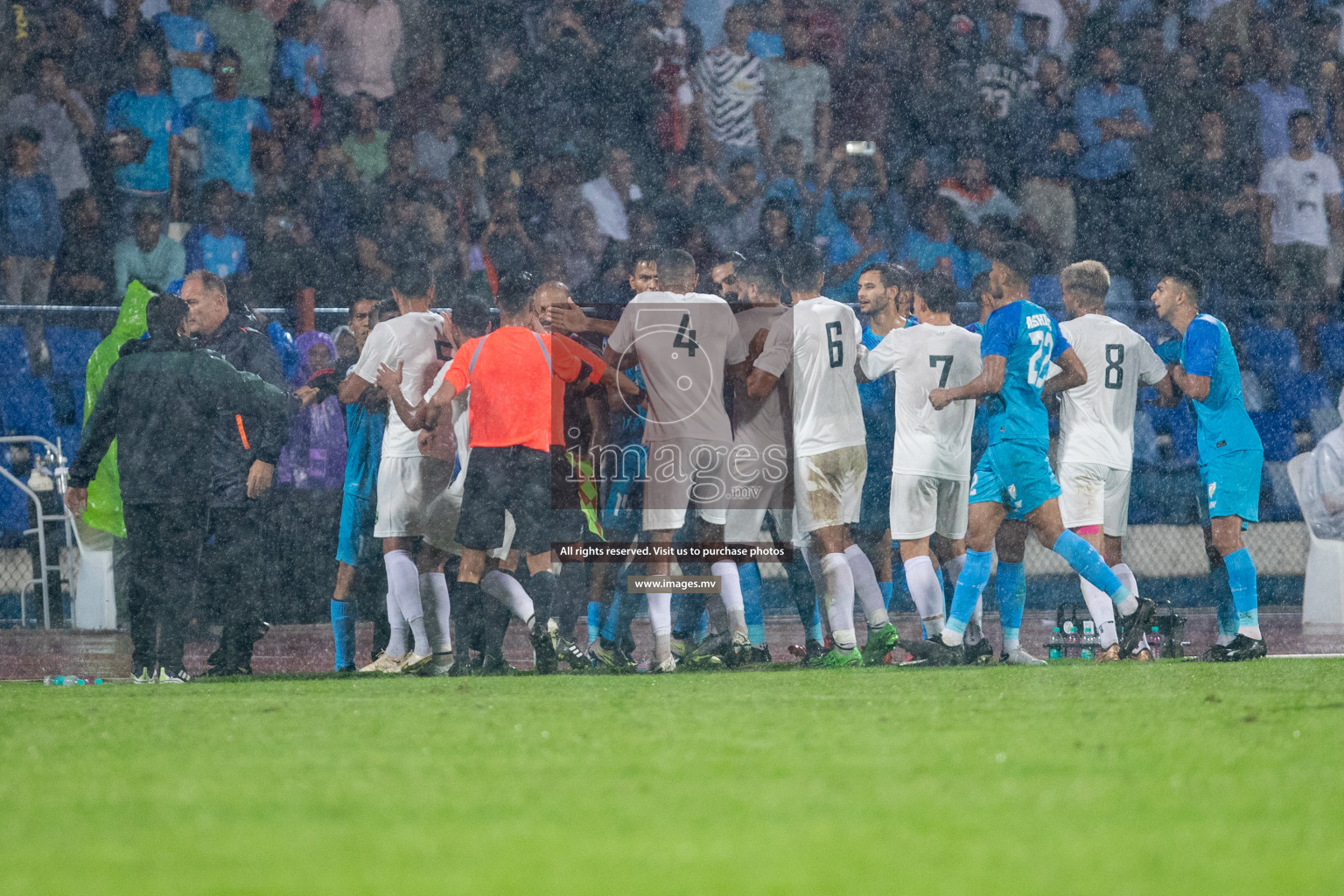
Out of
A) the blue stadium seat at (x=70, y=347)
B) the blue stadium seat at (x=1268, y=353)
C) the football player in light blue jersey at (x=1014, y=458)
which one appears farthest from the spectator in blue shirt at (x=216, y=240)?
the blue stadium seat at (x=1268, y=353)

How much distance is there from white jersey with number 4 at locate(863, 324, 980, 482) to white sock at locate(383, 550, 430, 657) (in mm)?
2580

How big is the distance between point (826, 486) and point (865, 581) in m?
0.60

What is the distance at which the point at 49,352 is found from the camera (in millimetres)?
9672

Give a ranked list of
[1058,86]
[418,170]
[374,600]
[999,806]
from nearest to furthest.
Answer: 1. [999,806]
2. [374,600]
3. [418,170]
4. [1058,86]

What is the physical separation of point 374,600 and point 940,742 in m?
5.03

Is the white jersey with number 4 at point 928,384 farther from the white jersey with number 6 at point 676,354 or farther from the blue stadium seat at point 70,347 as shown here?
the blue stadium seat at point 70,347

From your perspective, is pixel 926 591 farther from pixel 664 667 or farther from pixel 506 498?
pixel 506 498

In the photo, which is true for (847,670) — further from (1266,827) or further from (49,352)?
(49,352)

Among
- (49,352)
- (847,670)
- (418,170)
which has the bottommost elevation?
(847,670)

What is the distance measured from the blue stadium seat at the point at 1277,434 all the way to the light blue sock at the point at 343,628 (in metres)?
6.31

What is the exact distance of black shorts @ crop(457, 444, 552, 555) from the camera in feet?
25.1

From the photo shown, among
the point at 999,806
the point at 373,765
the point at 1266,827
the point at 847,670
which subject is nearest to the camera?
the point at 1266,827

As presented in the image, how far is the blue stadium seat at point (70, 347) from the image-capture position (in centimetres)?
962

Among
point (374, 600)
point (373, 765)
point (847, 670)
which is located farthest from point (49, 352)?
point (373, 765)
